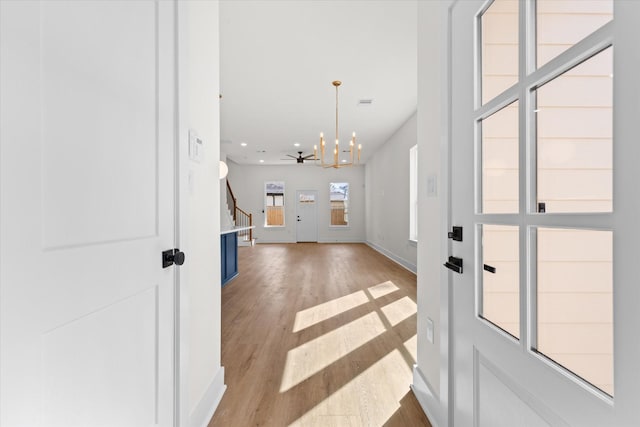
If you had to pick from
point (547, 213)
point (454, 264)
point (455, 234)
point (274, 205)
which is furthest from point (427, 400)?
point (274, 205)

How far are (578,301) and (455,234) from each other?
21.9 inches

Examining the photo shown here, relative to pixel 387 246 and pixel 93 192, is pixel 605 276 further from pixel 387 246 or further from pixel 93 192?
pixel 387 246

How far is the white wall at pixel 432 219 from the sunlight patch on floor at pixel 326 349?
0.69m

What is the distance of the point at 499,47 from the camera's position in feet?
3.25

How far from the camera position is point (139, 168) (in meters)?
1.02

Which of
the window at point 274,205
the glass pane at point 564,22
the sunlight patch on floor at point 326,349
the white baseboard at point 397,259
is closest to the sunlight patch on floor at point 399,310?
the sunlight patch on floor at point 326,349

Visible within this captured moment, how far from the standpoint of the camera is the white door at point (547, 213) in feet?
1.90

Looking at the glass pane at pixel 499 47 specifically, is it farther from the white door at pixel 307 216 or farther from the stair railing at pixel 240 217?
the white door at pixel 307 216

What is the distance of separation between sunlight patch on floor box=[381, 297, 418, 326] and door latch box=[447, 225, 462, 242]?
2.02 metres

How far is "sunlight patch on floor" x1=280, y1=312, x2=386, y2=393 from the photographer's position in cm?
209

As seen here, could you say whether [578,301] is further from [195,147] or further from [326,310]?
[326,310]

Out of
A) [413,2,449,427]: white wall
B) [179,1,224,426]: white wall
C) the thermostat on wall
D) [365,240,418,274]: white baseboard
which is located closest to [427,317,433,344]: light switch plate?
[413,2,449,427]: white wall

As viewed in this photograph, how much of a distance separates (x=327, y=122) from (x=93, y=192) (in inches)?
233

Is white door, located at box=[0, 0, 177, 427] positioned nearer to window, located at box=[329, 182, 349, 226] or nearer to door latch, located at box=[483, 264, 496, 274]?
door latch, located at box=[483, 264, 496, 274]
